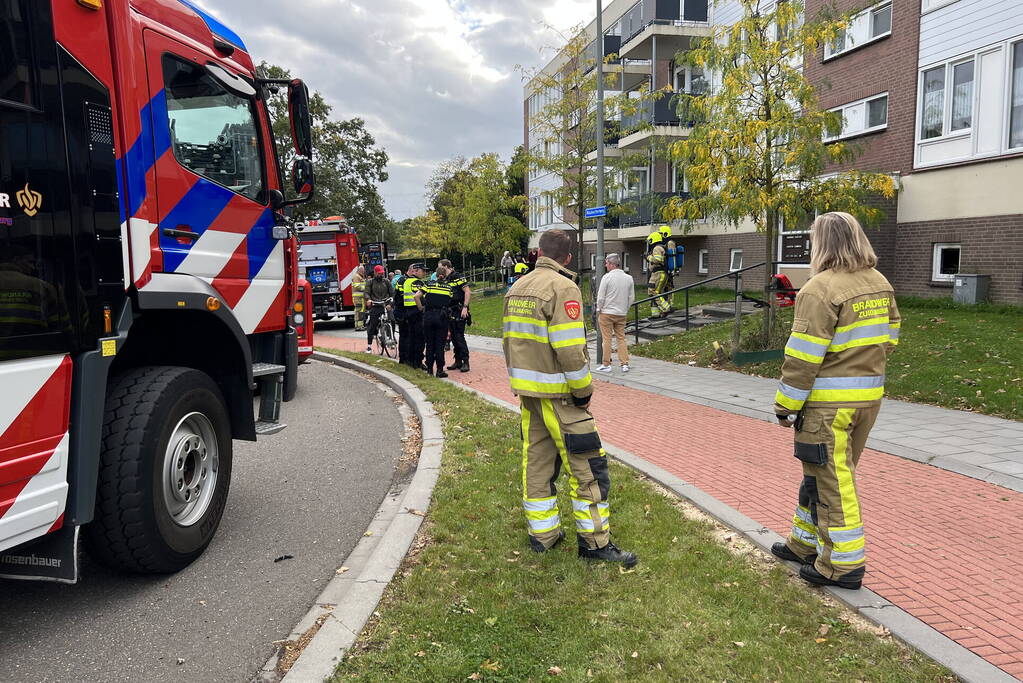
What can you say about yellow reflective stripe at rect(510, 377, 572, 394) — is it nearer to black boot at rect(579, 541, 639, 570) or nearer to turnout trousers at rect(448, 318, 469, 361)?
black boot at rect(579, 541, 639, 570)

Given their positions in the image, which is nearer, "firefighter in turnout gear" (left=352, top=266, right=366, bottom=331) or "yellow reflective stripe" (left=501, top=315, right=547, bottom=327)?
"yellow reflective stripe" (left=501, top=315, right=547, bottom=327)

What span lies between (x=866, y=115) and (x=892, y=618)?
54.0 ft

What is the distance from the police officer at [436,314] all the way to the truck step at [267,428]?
5.84 metres

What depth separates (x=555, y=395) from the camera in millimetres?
3730

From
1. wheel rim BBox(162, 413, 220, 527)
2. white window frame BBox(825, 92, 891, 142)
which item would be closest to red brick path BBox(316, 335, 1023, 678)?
wheel rim BBox(162, 413, 220, 527)

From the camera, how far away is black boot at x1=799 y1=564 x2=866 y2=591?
3.40 m

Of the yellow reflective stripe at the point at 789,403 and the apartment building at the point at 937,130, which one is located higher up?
the apartment building at the point at 937,130

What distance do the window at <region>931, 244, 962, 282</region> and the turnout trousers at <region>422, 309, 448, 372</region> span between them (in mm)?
10632

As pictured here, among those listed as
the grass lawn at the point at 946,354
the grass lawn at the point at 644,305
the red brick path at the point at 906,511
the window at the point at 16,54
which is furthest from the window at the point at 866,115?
the window at the point at 16,54

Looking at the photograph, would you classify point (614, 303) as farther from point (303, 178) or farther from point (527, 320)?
point (527, 320)

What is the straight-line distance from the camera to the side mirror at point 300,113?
480 cm

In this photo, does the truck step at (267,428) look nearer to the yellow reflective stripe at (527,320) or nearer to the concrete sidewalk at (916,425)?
the yellow reflective stripe at (527,320)

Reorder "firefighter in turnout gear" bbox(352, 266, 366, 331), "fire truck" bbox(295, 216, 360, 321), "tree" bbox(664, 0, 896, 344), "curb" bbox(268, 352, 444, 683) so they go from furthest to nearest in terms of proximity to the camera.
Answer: "fire truck" bbox(295, 216, 360, 321) → "firefighter in turnout gear" bbox(352, 266, 366, 331) → "tree" bbox(664, 0, 896, 344) → "curb" bbox(268, 352, 444, 683)

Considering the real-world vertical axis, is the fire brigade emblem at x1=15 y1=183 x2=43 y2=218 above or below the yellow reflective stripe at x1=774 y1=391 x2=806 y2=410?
above
